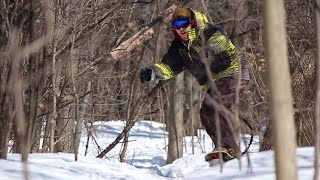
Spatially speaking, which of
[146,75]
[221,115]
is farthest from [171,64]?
[221,115]

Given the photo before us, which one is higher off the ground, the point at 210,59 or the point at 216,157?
the point at 210,59

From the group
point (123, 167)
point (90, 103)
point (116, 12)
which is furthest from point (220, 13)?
point (123, 167)

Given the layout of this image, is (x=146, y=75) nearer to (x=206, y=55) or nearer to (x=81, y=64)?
(x=206, y=55)

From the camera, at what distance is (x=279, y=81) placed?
2.24 m

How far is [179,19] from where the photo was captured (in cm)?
560

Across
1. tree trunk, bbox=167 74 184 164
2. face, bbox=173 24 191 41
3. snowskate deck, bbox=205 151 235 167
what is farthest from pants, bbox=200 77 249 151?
tree trunk, bbox=167 74 184 164

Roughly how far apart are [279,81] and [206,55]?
3218 millimetres

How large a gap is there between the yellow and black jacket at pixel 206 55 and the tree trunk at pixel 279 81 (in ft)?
10.1

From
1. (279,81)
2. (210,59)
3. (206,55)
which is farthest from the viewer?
(210,59)

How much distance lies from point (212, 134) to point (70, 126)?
310cm

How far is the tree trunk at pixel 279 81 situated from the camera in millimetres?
2225

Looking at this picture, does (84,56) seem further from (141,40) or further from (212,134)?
(212,134)

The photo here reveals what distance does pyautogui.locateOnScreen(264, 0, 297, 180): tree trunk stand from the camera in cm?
222

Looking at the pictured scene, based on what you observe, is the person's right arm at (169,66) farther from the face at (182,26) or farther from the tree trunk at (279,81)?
the tree trunk at (279,81)
